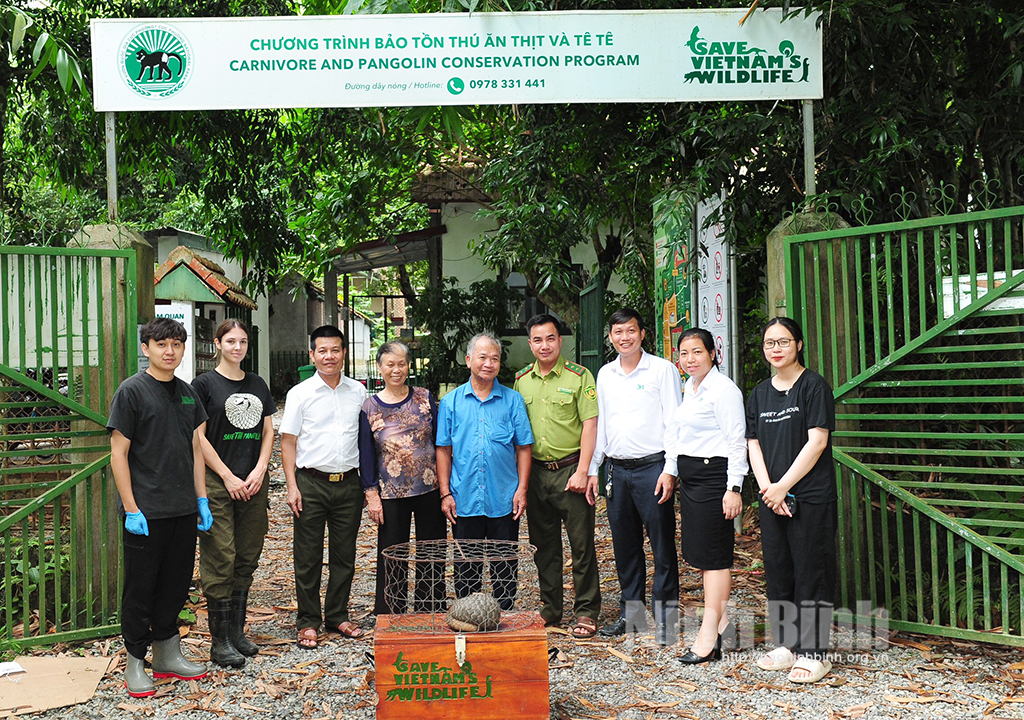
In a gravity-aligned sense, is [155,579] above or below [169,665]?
above

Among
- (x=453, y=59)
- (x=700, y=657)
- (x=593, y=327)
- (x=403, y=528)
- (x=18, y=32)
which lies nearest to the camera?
(x=18, y=32)

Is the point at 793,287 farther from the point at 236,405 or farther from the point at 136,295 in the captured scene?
the point at 136,295

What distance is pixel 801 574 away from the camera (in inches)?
177

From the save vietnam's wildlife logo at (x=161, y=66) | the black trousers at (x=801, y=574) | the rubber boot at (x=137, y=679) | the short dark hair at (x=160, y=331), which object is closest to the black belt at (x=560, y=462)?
the black trousers at (x=801, y=574)

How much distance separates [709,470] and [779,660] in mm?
1056

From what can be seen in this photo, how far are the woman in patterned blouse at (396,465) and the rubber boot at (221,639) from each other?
842mm

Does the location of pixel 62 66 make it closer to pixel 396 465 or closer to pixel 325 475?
pixel 325 475

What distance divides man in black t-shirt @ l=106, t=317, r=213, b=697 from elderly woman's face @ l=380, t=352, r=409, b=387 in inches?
42.5

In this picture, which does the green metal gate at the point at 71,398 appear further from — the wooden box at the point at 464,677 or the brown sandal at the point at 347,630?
the wooden box at the point at 464,677

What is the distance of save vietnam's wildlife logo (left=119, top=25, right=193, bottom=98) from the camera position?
5312mm

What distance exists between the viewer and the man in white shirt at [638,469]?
5004 millimetres

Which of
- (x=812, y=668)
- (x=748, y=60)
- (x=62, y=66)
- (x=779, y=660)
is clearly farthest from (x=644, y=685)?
(x=62, y=66)

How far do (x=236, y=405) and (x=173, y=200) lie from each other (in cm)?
1689

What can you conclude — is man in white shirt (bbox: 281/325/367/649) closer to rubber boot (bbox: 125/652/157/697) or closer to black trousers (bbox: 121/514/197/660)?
black trousers (bbox: 121/514/197/660)
